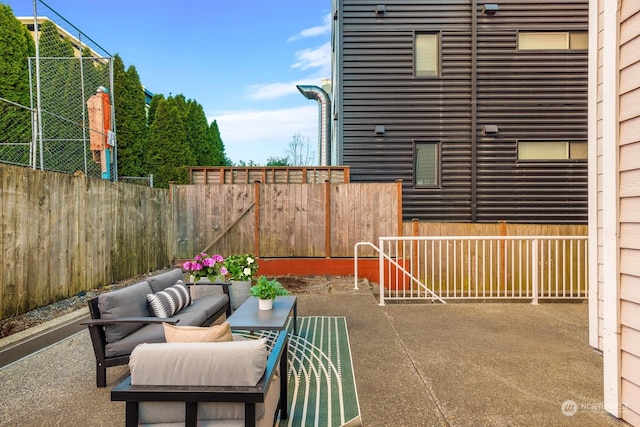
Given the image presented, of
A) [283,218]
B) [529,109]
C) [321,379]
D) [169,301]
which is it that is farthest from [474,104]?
[169,301]

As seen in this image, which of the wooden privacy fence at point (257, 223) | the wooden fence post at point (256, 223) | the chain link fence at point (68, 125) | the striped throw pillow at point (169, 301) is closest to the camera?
the striped throw pillow at point (169, 301)

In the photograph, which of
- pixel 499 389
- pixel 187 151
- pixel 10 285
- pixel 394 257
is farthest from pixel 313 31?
pixel 499 389

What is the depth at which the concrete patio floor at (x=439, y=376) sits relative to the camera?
7.98ft

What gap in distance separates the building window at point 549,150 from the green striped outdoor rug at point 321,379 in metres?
7.14

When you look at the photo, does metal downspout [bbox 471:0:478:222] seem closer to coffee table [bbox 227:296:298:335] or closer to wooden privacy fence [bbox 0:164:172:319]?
coffee table [bbox 227:296:298:335]

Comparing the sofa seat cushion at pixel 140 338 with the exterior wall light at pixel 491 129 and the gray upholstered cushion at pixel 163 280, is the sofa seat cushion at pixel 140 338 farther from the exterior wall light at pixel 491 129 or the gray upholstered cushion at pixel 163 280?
the exterior wall light at pixel 491 129

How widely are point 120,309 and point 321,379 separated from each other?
5.96 ft

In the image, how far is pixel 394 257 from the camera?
7402 mm

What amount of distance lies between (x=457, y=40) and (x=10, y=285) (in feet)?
32.3

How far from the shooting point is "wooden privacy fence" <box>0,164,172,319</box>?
167 inches

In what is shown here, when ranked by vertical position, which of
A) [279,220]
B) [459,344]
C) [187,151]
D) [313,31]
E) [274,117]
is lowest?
[459,344]

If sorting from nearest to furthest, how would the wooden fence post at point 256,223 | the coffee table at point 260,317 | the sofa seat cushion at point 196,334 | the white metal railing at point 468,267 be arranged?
the sofa seat cushion at point 196,334, the coffee table at point 260,317, the white metal railing at point 468,267, the wooden fence post at point 256,223

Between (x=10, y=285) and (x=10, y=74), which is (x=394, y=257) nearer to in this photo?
(x=10, y=285)

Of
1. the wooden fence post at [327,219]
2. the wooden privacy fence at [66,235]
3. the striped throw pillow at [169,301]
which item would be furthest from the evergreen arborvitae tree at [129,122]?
the striped throw pillow at [169,301]
